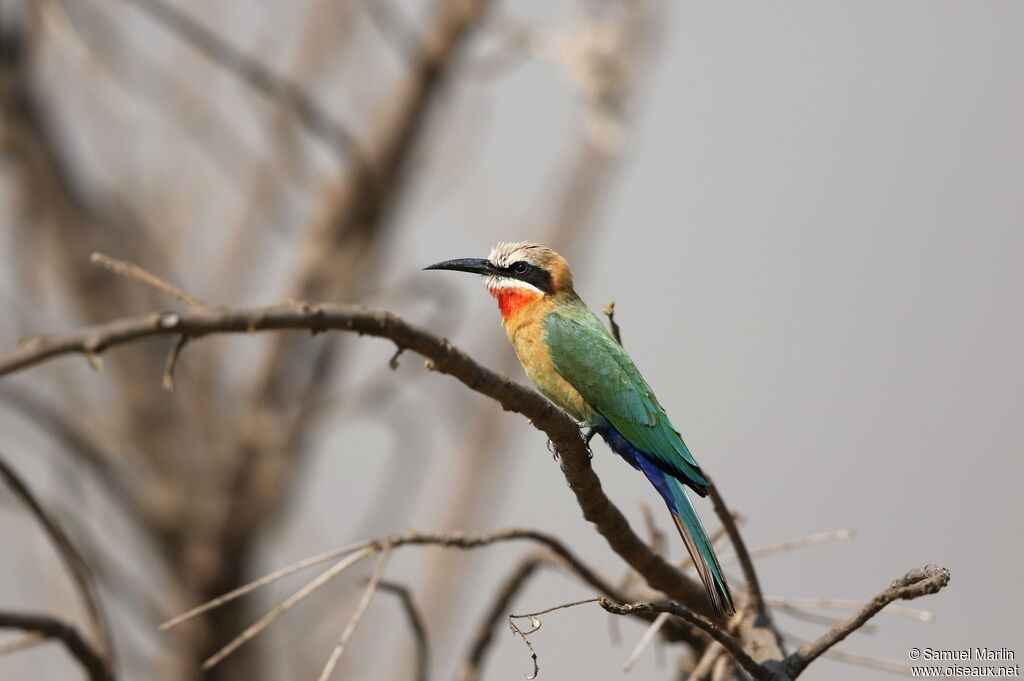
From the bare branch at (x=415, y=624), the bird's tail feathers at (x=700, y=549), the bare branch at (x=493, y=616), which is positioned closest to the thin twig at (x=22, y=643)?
the bare branch at (x=415, y=624)

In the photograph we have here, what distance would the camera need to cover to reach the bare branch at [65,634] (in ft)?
7.16

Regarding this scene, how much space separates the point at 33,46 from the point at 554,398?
14.5 feet

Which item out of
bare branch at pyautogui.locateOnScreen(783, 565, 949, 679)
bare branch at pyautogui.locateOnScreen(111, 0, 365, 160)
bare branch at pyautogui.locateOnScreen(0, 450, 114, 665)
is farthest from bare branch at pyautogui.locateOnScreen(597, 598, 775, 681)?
bare branch at pyautogui.locateOnScreen(111, 0, 365, 160)

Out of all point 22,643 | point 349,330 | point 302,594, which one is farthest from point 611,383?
point 22,643

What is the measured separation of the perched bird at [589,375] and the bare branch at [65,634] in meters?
1.25

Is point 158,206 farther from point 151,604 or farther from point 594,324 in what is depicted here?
point 594,324

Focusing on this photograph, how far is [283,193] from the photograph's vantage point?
23.9 feet

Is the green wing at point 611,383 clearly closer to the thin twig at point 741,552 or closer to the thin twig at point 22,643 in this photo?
the thin twig at point 741,552

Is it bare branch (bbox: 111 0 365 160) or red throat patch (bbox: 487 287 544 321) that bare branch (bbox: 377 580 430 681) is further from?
bare branch (bbox: 111 0 365 160)

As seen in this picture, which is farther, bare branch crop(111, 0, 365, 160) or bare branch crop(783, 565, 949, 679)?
bare branch crop(111, 0, 365, 160)

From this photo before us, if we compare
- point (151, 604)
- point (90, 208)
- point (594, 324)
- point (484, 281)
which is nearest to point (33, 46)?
point (90, 208)

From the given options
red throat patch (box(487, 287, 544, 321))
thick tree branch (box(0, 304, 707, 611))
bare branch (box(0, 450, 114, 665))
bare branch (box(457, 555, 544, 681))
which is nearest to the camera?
thick tree branch (box(0, 304, 707, 611))

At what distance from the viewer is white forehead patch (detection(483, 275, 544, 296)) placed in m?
3.26

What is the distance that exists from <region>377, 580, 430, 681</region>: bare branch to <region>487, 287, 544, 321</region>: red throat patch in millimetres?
919
